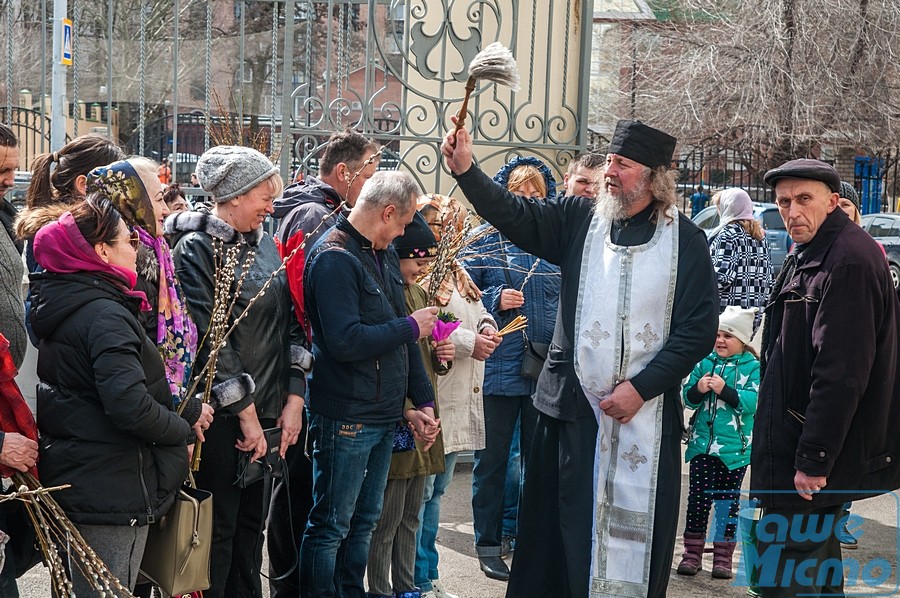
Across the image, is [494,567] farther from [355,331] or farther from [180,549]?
[180,549]

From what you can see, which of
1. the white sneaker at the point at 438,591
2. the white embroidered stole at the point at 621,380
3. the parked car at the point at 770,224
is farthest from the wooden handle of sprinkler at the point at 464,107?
the parked car at the point at 770,224

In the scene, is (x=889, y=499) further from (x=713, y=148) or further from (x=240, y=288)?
(x=713, y=148)

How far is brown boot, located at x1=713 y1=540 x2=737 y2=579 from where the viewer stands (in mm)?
5305

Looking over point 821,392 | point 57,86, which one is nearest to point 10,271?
point 821,392

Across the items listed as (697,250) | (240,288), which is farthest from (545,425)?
(240,288)

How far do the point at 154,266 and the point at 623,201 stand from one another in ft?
5.94

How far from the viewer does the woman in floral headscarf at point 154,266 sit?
3.53 meters

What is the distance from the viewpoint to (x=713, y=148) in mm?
25109

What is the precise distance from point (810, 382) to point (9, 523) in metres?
2.93

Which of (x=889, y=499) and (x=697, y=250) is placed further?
(x=889, y=499)

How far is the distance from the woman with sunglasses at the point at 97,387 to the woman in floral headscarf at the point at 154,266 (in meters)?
0.16

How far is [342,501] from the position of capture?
4.06m

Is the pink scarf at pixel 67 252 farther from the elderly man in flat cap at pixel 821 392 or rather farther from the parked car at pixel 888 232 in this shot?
the parked car at pixel 888 232

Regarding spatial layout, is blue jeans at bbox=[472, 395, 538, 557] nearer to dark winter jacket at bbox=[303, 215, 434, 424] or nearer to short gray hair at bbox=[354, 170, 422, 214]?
dark winter jacket at bbox=[303, 215, 434, 424]
